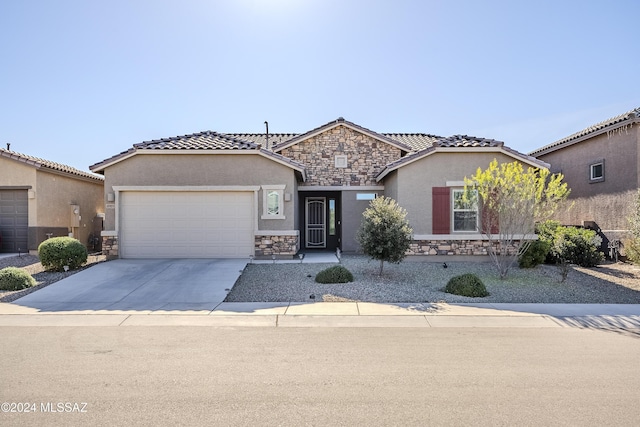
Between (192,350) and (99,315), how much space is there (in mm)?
3153

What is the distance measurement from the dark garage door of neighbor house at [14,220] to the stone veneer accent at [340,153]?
10200 millimetres

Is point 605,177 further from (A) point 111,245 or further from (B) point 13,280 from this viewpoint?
(B) point 13,280

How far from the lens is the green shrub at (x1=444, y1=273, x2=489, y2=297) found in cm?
947

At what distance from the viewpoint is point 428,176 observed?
47.1 ft

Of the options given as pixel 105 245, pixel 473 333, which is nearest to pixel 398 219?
pixel 473 333

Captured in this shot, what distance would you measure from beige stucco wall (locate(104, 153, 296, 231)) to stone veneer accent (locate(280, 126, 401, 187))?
314 centimetres

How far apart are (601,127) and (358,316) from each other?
46.1ft

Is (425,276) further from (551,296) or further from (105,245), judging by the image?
(105,245)

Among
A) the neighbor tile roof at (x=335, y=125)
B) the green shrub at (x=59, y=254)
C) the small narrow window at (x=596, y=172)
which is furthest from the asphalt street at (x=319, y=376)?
the small narrow window at (x=596, y=172)

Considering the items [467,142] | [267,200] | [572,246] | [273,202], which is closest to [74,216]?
[267,200]

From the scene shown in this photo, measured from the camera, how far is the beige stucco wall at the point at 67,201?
52.3 feet

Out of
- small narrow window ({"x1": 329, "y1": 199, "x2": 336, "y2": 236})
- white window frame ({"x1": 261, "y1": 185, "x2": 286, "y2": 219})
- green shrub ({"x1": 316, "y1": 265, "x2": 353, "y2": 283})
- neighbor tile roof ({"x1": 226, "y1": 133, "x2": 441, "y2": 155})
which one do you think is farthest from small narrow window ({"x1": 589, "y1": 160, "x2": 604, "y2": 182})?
white window frame ({"x1": 261, "y1": 185, "x2": 286, "y2": 219})

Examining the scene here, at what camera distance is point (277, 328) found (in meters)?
7.08

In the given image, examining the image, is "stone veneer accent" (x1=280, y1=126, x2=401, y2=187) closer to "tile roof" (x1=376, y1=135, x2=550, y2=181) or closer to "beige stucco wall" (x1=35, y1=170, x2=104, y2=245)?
"tile roof" (x1=376, y1=135, x2=550, y2=181)
